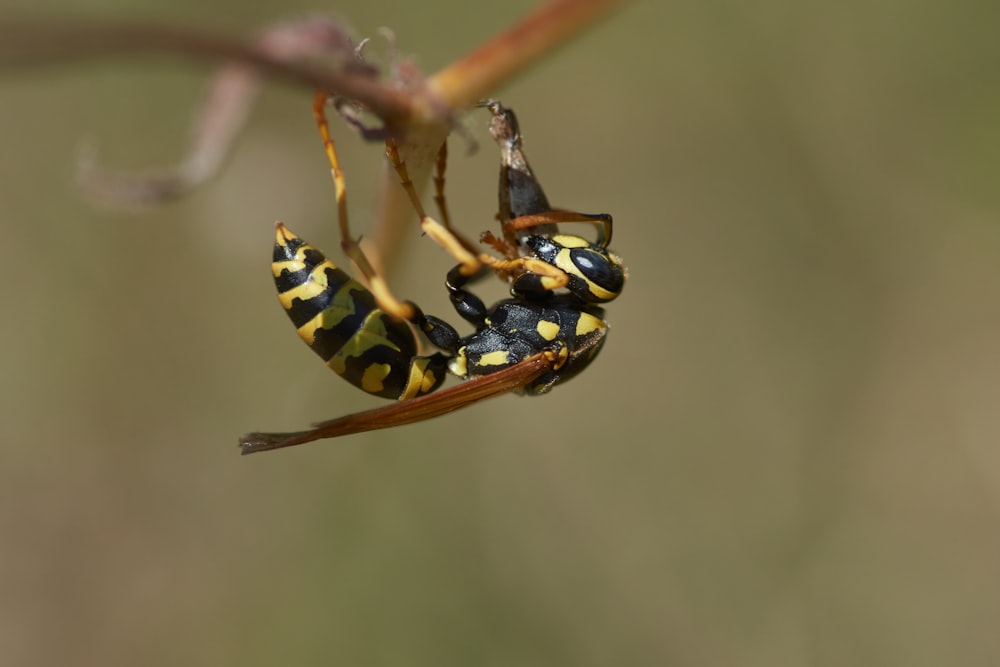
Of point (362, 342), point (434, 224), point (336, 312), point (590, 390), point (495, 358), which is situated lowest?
point (590, 390)

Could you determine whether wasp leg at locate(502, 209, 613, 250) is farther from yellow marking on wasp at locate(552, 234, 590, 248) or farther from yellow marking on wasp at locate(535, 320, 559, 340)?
yellow marking on wasp at locate(535, 320, 559, 340)

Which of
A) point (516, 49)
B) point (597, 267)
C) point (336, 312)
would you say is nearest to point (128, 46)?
point (516, 49)

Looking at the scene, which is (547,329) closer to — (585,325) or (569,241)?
(585,325)

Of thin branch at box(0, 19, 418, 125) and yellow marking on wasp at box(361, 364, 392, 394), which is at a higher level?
thin branch at box(0, 19, 418, 125)

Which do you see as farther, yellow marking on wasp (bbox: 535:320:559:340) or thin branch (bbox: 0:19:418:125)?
yellow marking on wasp (bbox: 535:320:559:340)

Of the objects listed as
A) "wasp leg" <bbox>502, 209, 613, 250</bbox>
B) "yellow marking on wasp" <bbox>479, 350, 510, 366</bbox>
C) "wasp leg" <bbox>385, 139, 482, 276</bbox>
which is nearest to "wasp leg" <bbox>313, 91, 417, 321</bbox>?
"wasp leg" <bbox>385, 139, 482, 276</bbox>

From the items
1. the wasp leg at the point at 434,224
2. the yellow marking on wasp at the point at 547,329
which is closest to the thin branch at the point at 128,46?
the wasp leg at the point at 434,224

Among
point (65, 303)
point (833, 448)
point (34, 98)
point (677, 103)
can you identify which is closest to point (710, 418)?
point (833, 448)
